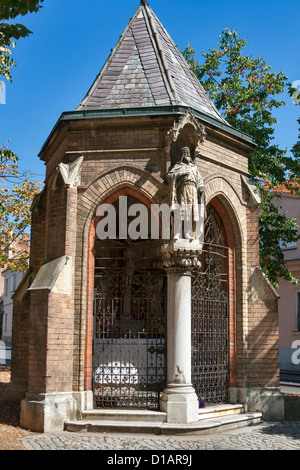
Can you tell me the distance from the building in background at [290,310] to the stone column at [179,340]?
17570mm

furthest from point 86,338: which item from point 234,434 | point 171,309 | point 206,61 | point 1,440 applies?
point 206,61

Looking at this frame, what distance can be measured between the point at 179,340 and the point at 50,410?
2424 mm

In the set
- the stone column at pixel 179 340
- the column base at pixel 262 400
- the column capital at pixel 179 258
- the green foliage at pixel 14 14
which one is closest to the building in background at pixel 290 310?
the column base at pixel 262 400

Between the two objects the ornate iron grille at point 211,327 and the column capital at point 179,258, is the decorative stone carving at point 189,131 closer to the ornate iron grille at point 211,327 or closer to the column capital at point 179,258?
the ornate iron grille at point 211,327

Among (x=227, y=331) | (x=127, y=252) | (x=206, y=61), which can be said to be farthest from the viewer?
(x=206, y=61)

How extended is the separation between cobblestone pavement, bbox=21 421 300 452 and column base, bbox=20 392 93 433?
0.29m

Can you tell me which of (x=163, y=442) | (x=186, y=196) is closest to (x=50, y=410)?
(x=163, y=442)

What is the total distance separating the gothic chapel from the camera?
917cm

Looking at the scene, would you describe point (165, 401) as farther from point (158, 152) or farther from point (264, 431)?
point (158, 152)

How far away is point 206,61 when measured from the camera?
63.2ft

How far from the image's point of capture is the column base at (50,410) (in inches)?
344

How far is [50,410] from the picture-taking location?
28.9ft

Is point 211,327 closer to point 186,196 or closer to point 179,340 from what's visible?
point 179,340

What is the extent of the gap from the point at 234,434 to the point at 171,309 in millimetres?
2297
